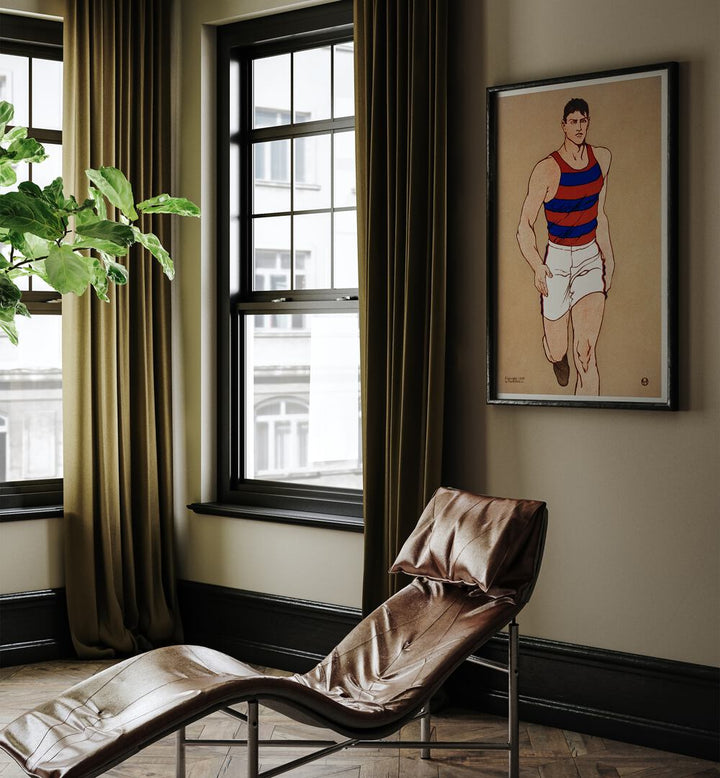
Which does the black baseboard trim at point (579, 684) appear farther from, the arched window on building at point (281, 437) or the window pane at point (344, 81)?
the window pane at point (344, 81)

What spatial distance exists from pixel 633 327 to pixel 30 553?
2.73m

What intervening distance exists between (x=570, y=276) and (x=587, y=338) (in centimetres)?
23

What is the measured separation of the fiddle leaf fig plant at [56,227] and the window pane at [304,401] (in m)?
2.44

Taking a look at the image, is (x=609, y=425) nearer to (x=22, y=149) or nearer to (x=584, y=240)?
(x=584, y=240)

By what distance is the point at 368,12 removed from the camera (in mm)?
3957

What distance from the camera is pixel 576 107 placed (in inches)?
141

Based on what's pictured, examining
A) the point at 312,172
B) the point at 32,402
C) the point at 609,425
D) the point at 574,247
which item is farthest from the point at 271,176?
the point at 609,425

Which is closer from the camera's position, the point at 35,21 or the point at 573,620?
the point at 573,620

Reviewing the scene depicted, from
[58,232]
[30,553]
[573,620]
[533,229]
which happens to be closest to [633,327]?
[533,229]

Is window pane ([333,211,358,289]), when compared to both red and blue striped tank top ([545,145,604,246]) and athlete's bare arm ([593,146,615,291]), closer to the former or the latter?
red and blue striped tank top ([545,145,604,246])

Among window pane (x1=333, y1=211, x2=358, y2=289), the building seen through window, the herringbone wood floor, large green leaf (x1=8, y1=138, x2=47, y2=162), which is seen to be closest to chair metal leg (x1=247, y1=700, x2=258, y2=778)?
the herringbone wood floor

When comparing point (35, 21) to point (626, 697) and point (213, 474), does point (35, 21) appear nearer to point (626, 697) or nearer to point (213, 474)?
point (213, 474)

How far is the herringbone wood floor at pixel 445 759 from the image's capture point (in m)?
3.27

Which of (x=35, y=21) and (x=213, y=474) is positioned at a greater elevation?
(x=35, y=21)
